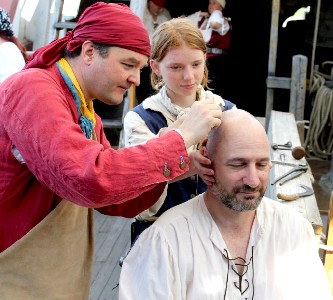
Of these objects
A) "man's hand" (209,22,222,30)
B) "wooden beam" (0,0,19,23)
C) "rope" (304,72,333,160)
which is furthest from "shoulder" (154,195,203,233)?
"rope" (304,72,333,160)

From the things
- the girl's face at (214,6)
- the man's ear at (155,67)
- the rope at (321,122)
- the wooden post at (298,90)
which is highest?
the man's ear at (155,67)

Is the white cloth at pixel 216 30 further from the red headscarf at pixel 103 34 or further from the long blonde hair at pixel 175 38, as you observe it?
the red headscarf at pixel 103 34

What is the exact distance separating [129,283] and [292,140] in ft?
7.98

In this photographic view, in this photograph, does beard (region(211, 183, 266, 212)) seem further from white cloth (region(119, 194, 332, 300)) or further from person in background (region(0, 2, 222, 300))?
person in background (region(0, 2, 222, 300))

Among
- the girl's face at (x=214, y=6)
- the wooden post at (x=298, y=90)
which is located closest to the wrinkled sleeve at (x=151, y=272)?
the wooden post at (x=298, y=90)

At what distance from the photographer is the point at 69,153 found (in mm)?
1771

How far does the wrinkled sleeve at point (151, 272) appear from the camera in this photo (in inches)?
91.1

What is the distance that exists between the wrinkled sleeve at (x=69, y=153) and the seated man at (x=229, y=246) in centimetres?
51

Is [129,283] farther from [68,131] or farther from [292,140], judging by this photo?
[292,140]

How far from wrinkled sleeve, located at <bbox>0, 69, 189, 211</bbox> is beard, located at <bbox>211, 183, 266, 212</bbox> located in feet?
1.68

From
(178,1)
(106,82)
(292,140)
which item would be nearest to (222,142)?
(106,82)

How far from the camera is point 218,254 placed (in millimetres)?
2400

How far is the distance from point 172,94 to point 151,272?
86 centimetres

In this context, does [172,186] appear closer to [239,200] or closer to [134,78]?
[239,200]
